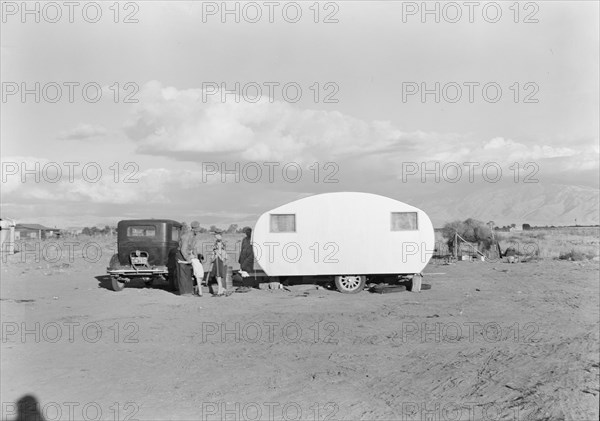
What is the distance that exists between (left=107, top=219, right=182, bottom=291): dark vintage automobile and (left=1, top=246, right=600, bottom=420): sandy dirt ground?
1685 millimetres

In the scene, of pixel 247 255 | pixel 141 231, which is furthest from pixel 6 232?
pixel 141 231

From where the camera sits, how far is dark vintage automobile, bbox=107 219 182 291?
17.1 metres

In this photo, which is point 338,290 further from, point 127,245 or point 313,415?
point 313,415

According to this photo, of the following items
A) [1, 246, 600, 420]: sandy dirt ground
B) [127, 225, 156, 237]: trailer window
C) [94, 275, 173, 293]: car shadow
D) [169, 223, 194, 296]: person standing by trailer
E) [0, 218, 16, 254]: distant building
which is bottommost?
[1, 246, 600, 420]: sandy dirt ground

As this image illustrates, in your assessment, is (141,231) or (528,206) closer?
(141,231)

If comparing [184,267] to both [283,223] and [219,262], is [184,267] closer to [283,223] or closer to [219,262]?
[219,262]

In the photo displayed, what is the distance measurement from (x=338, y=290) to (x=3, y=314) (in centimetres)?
795

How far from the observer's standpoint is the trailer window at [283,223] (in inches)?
632

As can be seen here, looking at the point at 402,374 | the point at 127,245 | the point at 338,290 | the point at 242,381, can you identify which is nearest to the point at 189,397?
the point at 242,381

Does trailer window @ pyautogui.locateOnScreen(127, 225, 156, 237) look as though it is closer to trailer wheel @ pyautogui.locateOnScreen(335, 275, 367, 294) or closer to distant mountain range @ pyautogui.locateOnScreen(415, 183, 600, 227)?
trailer wheel @ pyautogui.locateOnScreen(335, 275, 367, 294)

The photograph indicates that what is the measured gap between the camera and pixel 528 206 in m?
160

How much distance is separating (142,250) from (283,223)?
4.31 meters

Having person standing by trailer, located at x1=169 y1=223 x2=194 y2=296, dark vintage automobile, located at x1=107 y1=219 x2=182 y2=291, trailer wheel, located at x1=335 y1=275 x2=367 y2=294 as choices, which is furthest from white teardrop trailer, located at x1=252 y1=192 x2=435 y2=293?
dark vintage automobile, located at x1=107 y1=219 x2=182 y2=291

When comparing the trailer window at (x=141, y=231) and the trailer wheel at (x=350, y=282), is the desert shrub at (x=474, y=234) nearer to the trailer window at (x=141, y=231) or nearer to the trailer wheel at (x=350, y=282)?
the trailer wheel at (x=350, y=282)
